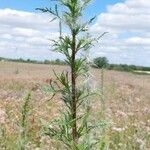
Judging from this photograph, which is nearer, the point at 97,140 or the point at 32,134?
the point at 97,140

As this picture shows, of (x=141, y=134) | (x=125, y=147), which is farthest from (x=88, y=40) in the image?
(x=141, y=134)

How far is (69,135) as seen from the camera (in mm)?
3043

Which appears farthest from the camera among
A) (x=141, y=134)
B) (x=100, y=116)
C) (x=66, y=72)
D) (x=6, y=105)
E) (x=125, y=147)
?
(x=6, y=105)

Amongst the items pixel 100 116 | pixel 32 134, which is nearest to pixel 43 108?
pixel 32 134

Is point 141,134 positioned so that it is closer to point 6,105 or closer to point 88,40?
point 6,105

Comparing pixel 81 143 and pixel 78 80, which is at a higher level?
pixel 78 80

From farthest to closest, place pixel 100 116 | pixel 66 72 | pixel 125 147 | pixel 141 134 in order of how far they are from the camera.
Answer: pixel 141 134
pixel 125 147
pixel 100 116
pixel 66 72

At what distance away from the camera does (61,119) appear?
306 centimetres

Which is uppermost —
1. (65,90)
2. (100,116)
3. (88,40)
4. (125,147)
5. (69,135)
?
(88,40)

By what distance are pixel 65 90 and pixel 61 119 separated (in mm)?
154

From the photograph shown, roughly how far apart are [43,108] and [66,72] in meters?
11.4

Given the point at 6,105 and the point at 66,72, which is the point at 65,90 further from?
the point at 6,105

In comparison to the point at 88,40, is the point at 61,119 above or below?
below

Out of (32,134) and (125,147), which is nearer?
(125,147)
